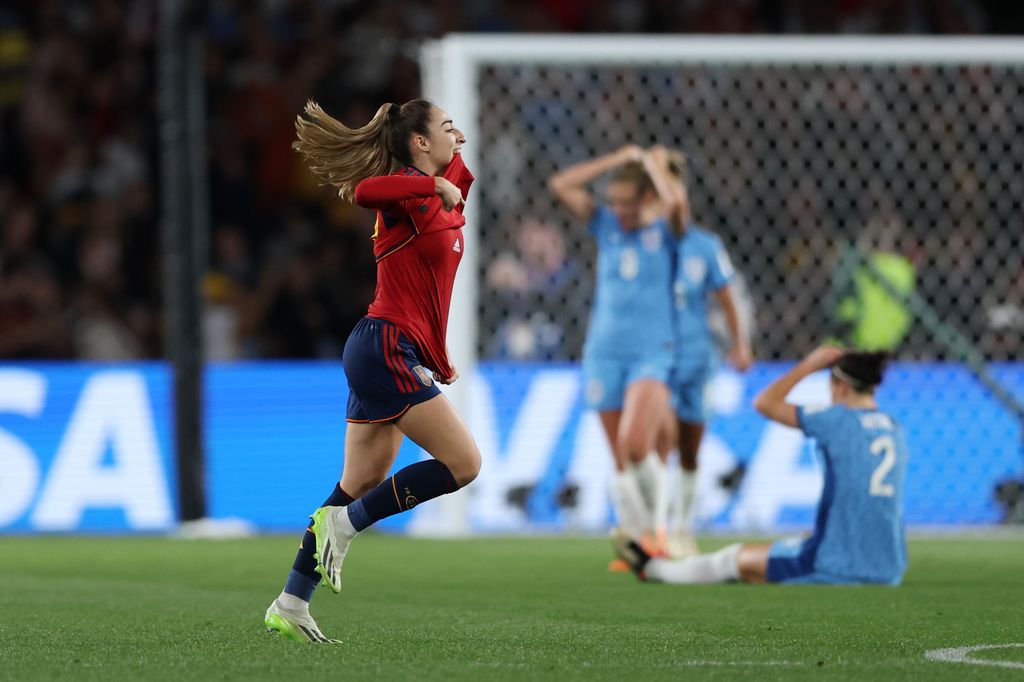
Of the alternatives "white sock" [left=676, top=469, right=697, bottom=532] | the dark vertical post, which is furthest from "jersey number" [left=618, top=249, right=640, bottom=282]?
the dark vertical post

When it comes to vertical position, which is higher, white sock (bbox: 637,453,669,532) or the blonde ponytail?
the blonde ponytail

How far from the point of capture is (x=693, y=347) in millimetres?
10141

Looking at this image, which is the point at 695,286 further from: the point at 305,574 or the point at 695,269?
the point at 305,574

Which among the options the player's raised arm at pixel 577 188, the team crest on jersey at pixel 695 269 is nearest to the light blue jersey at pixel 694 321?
the team crest on jersey at pixel 695 269

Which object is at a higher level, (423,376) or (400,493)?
A: (423,376)

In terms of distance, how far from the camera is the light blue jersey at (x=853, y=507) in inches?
314

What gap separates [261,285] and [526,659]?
33.8ft

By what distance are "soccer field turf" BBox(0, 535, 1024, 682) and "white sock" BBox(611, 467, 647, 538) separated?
0.32 meters

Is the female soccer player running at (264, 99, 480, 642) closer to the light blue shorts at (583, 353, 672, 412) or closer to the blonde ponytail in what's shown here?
the blonde ponytail

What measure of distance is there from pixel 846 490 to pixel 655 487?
6.45 ft

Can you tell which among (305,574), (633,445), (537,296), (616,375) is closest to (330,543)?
(305,574)

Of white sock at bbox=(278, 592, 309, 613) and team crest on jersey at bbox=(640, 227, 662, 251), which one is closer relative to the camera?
white sock at bbox=(278, 592, 309, 613)

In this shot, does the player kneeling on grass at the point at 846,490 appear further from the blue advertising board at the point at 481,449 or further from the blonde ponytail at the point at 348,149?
the blue advertising board at the point at 481,449

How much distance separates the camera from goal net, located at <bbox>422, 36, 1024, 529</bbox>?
40.0 feet
